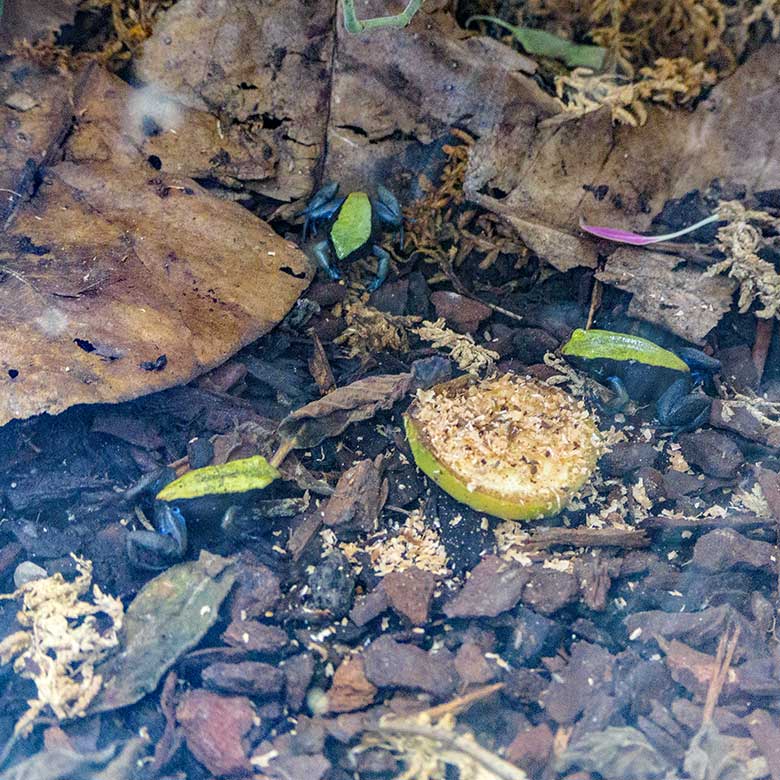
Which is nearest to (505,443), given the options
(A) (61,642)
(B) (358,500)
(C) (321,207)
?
(B) (358,500)

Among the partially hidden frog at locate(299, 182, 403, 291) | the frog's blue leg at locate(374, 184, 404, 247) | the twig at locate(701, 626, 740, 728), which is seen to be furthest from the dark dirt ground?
the frog's blue leg at locate(374, 184, 404, 247)

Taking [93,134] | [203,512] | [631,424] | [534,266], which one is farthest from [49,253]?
[631,424]

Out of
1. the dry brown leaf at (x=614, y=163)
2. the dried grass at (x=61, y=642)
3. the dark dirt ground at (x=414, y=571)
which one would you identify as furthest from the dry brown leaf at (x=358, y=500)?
the dry brown leaf at (x=614, y=163)

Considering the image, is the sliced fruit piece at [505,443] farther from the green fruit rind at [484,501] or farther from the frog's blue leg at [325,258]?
the frog's blue leg at [325,258]

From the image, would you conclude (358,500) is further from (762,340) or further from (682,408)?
(762,340)

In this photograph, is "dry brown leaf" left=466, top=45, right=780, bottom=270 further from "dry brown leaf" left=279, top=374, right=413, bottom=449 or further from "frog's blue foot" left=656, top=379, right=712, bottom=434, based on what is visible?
"dry brown leaf" left=279, top=374, right=413, bottom=449

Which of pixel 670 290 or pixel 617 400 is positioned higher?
pixel 670 290
